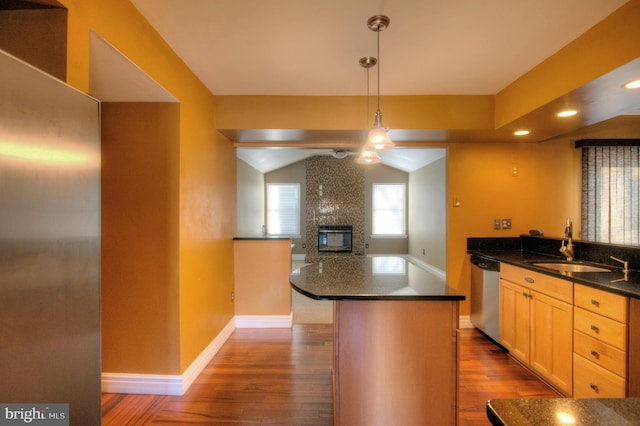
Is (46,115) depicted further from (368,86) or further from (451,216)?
(451,216)

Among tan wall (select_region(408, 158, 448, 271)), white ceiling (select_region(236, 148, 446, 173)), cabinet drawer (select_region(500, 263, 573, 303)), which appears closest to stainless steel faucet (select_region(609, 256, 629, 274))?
cabinet drawer (select_region(500, 263, 573, 303))

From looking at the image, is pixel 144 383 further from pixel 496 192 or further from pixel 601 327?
pixel 496 192

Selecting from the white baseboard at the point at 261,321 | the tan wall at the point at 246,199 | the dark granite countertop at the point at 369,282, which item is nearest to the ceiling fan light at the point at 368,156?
the dark granite countertop at the point at 369,282

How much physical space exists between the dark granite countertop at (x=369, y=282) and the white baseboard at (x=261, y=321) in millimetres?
1322

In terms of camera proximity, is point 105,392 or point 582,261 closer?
point 105,392

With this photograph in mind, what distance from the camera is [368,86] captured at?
2.47m

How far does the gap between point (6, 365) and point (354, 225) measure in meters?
6.45

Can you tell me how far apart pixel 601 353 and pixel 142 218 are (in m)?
3.17

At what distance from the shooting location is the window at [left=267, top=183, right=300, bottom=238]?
24.7 ft

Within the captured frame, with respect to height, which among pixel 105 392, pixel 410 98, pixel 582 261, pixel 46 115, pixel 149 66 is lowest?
pixel 105 392

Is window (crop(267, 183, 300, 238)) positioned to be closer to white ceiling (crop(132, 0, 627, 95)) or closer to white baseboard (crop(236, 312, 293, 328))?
white baseboard (crop(236, 312, 293, 328))

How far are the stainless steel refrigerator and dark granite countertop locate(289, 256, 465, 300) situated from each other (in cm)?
93

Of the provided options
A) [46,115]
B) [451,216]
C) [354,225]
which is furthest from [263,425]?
[354,225]

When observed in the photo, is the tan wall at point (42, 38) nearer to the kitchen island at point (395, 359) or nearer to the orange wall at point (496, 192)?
the kitchen island at point (395, 359)
